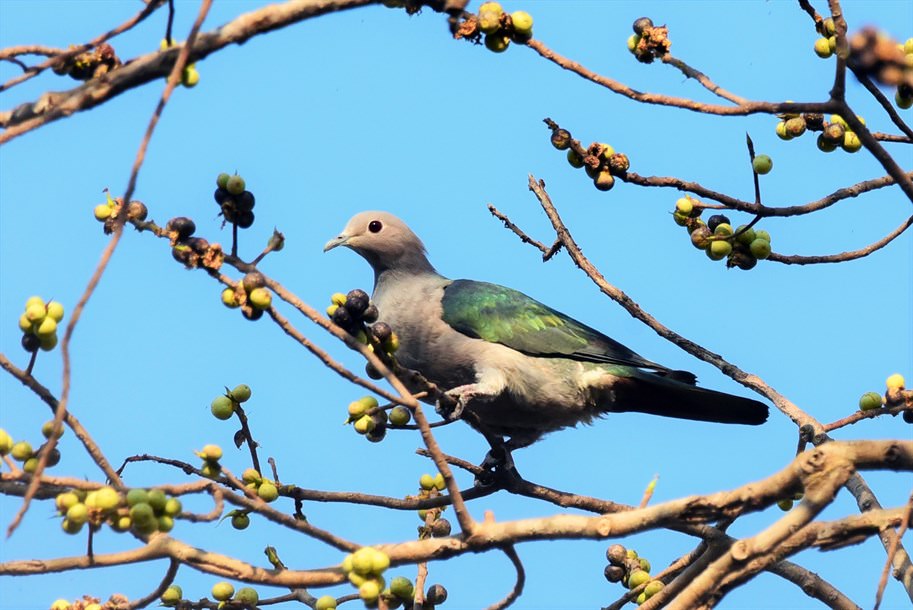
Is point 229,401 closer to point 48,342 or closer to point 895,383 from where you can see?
point 48,342

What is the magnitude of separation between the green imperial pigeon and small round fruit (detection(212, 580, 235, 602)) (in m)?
2.26

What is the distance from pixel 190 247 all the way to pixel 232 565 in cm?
93

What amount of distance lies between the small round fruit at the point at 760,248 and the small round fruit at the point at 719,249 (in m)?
0.10

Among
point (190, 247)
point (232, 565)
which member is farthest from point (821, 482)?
point (190, 247)

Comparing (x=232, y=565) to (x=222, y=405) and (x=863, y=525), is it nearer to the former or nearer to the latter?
(x=222, y=405)

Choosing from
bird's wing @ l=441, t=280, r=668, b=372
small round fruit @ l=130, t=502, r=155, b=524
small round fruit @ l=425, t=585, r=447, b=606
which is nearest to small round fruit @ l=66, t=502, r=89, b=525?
small round fruit @ l=130, t=502, r=155, b=524

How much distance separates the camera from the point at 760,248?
4695mm

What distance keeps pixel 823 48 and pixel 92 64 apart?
290 cm

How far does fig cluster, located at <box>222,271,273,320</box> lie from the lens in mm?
3107

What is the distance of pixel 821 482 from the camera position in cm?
318

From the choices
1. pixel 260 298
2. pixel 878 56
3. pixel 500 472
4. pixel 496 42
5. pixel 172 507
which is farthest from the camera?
pixel 500 472

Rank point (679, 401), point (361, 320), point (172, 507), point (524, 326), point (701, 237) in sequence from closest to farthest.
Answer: point (172, 507)
point (361, 320)
point (701, 237)
point (679, 401)
point (524, 326)

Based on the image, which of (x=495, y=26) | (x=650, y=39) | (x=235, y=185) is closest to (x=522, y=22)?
(x=495, y=26)

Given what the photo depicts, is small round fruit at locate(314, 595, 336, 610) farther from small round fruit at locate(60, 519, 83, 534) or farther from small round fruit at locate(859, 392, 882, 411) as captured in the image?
small round fruit at locate(859, 392, 882, 411)
